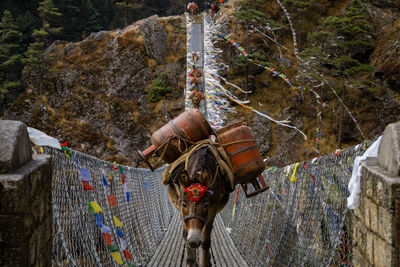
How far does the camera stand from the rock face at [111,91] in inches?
845

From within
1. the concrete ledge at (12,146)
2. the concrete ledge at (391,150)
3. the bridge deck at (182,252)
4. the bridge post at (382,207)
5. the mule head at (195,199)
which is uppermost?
the concrete ledge at (12,146)

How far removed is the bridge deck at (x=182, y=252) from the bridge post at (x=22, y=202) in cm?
321

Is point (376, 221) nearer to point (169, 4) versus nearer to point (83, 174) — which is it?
point (83, 174)

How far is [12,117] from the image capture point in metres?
21.6

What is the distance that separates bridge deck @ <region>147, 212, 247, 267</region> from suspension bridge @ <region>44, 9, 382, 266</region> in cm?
1

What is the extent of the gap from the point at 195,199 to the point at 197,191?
0.08 metres

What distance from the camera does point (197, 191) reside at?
12.5 feet

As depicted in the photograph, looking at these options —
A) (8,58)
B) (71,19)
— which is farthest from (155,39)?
(71,19)

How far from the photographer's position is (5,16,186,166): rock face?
2145cm

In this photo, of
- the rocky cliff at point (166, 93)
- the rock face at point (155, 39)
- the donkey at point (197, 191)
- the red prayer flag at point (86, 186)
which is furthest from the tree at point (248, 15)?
the red prayer flag at point (86, 186)

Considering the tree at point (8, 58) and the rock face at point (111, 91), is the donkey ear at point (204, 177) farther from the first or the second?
the tree at point (8, 58)

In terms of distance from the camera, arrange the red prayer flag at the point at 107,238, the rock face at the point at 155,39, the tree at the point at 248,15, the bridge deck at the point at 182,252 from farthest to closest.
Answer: the rock face at the point at 155,39, the tree at the point at 248,15, the bridge deck at the point at 182,252, the red prayer flag at the point at 107,238

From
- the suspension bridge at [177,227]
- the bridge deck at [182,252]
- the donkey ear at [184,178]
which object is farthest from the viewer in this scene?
the bridge deck at [182,252]

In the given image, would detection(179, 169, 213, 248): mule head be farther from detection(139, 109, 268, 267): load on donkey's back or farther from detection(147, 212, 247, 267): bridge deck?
detection(147, 212, 247, 267): bridge deck
